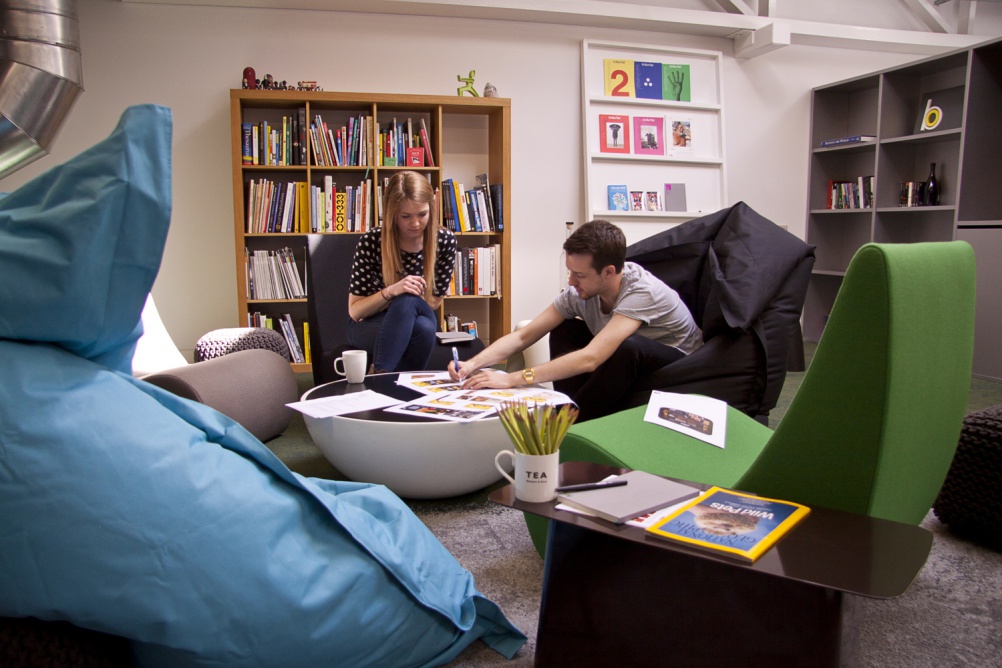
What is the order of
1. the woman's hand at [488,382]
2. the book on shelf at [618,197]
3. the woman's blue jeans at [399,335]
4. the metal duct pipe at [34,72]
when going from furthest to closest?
1. the book on shelf at [618,197]
2. the metal duct pipe at [34,72]
3. the woman's blue jeans at [399,335]
4. the woman's hand at [488,382]

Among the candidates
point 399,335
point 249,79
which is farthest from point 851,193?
point 249,79

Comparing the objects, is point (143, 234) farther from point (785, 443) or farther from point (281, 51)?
point (281, 51)

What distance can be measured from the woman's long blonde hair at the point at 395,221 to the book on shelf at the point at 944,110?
377 cm

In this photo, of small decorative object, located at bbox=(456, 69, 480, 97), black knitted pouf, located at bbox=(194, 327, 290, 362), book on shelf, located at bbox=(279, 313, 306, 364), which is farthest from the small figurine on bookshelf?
black knitted pouf, located at bbox=(194, 327, 290, 362)

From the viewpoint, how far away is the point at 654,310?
2.49m

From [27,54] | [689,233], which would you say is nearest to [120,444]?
[689,233]

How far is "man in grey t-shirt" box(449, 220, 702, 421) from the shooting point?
2393mm

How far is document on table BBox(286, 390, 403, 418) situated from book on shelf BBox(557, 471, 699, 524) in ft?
3.73

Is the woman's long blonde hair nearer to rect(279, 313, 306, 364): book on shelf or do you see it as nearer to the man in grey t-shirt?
the man in grey t-shirt

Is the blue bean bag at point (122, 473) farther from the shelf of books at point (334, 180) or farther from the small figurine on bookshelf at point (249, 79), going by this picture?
the small figurine on bookshelf at point (249, 79)

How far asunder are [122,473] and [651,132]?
16.4 feet

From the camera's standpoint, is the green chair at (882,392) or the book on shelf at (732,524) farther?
the green chair at (882,392)

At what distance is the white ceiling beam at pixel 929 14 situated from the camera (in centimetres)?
569

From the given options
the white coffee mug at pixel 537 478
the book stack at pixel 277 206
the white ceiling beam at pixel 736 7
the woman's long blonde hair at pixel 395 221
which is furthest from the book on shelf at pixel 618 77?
the white coffee mug at pixel 537 478
